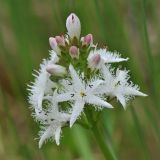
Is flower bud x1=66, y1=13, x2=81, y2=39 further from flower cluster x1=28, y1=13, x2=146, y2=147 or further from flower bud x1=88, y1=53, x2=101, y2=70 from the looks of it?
flower bud x1=88, y1=53, x2=101, y2=70

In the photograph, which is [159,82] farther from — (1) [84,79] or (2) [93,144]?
(1) [84,79]

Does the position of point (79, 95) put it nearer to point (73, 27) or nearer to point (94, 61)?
point (94, 61)

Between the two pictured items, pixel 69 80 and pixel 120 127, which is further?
pixel 120 127

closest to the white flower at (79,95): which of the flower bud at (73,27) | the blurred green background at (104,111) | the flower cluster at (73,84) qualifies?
the flower cluster at (73,84)

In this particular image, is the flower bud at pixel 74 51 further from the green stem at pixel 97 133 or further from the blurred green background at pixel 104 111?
the blurred green background at pixel 104 111

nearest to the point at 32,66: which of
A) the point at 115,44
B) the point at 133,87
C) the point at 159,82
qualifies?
the point at 115,44

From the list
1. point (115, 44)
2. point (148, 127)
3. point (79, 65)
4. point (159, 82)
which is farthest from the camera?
point (148, 127)

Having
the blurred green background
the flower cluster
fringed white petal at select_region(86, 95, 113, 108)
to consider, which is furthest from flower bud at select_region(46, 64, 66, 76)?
the blurred green background

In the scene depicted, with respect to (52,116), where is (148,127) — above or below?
above
